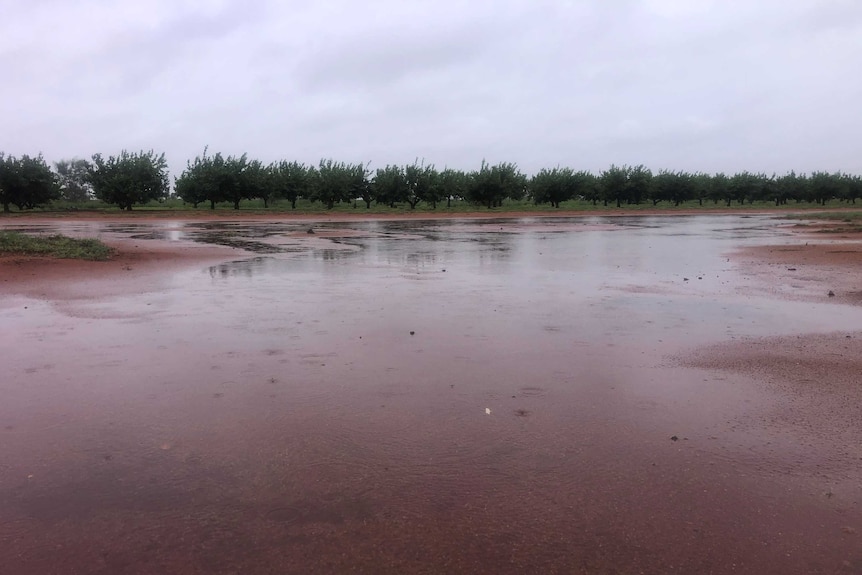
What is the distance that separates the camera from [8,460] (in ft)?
12.3

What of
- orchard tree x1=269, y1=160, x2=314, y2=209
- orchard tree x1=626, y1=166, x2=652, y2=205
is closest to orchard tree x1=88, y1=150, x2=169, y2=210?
orchard tree x1=269, y1=160, x2=314, y2=209

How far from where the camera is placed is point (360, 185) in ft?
211

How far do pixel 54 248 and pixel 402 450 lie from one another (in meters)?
14.4

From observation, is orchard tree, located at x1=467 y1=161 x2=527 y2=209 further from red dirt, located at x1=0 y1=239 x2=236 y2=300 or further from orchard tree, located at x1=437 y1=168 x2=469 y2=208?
red dirt, located at x1=0 y1=239 x2=236 y2=300

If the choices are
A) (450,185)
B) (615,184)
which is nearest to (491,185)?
(450,185)

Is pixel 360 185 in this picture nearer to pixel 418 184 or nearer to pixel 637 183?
pixel 418 184

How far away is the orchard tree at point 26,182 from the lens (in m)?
44.9

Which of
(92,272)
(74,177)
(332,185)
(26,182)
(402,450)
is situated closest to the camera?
(402,450)

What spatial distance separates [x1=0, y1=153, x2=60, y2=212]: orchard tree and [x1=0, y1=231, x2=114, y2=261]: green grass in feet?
118

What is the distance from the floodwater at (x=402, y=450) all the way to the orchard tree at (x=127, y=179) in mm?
46204

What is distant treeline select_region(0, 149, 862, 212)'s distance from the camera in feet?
162

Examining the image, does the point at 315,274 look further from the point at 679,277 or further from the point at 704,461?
the point at 704,461

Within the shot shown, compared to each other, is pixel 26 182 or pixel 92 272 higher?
pixel 26 182

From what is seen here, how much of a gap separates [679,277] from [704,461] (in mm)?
9138
